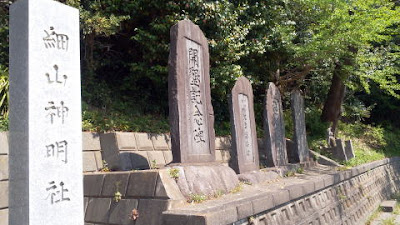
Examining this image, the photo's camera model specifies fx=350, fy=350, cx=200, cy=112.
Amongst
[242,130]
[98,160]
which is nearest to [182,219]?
[98,160]

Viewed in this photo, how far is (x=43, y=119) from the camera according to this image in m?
2.85

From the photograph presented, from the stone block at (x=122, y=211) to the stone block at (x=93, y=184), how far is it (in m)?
0.38

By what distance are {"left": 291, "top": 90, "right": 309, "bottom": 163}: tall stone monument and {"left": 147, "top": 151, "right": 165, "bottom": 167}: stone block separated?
12.4 ft

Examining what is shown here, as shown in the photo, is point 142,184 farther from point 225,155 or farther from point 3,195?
point 225,155

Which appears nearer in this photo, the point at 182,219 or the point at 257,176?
the point at 182,219

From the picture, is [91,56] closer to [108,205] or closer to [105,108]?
[105,108]

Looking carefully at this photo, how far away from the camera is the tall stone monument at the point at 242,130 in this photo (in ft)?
21.2

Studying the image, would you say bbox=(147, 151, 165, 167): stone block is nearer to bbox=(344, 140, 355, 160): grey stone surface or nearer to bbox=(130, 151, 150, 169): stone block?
bbox=(130, 151, 150, 169): stone block

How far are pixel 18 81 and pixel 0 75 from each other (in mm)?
4125

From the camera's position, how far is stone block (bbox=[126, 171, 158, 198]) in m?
3.83

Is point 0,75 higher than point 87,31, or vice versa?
point 87,31

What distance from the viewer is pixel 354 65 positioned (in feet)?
34.6

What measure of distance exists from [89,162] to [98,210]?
1864 millimetres

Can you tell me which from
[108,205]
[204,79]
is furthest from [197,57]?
[108,205]
